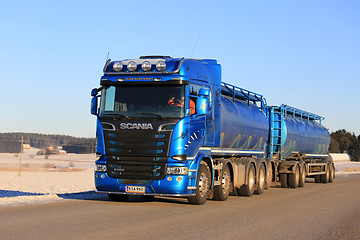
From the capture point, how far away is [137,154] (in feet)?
44.1

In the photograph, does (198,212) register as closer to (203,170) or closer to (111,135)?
(203,170)

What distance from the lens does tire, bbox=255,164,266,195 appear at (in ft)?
64.5

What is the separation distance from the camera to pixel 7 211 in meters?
11.9

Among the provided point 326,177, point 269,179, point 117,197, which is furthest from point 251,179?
point 326,177

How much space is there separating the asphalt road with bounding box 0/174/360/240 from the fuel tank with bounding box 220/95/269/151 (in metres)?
2.49

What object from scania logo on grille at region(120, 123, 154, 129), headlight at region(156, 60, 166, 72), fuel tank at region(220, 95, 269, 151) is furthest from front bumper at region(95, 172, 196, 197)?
fuel tank at region(220, 95, 269, 151)

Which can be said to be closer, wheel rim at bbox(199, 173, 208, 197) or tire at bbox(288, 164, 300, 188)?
wheel rim at bbox(199, 173, 208, 197)

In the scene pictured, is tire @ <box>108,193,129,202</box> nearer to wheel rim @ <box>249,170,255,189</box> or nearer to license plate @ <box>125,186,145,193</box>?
license plate @ <box>125,186,145,193</box>

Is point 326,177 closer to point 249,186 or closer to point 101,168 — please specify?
point 249,186

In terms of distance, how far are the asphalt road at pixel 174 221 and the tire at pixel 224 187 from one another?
621 millimetres

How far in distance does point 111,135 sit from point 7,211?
3200 millimetres

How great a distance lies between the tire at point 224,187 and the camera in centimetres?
1619

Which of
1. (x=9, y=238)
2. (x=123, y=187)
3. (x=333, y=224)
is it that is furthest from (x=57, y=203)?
(x=333, y=224)

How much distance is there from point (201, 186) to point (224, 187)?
2.20 m
